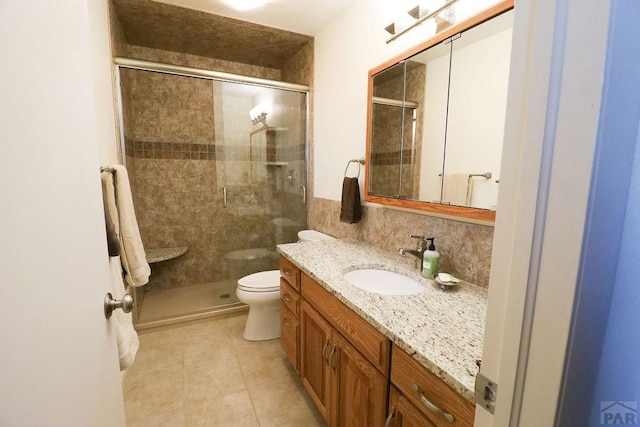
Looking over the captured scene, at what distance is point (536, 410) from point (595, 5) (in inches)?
21.1

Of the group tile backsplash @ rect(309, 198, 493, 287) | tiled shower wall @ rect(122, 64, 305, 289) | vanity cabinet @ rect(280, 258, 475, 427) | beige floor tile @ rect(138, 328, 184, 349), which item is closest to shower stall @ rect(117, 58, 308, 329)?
tiled shower wall @ rect(122, 64, 305, 289)

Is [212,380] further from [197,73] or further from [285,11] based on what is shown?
[285,11]

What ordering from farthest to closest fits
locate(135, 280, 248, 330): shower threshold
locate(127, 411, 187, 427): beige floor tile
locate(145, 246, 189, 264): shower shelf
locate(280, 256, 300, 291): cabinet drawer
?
locate(145, 246, 189, 264): shower shelf
locate(135, 280, 248, 330): shower threshold
locate(280, 256, 300, 291): cabinet drawer
locate(127, 411, 187, 427): beige floor tile

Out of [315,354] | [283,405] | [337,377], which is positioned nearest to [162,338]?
[283,405]

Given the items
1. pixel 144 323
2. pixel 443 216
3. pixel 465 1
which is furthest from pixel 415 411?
pixel 144 323

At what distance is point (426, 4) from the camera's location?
4.47ft

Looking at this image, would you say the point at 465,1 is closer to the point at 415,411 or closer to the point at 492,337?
the point at 492,337

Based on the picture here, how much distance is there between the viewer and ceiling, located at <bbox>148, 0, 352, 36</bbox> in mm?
1991

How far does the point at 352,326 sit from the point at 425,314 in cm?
29

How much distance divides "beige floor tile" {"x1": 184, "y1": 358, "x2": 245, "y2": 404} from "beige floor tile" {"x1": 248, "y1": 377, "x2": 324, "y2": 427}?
0.14 m

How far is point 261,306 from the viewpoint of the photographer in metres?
2.22

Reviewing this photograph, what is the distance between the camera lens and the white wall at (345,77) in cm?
170

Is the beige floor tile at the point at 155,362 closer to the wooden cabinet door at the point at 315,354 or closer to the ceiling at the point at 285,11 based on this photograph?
the wooden cabinet door at the point at 315,354

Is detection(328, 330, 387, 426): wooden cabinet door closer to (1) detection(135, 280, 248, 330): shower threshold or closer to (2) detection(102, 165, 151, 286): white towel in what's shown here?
(2) detection(102, 165, 151, 286): white towel
